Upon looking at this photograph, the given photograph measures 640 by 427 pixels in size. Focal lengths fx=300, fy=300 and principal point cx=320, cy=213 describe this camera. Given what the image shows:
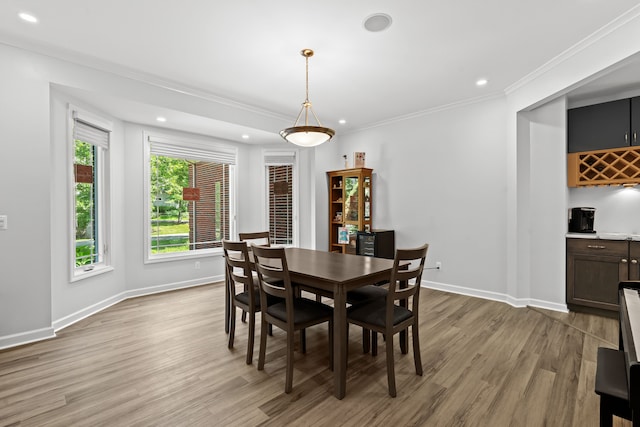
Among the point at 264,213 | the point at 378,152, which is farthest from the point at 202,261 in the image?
the point at 378,152

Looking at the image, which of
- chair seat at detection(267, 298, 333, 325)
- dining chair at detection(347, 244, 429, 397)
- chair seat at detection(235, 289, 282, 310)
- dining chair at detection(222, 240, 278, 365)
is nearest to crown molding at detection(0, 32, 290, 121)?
dining chair at detection(222, 240, 278, 365)

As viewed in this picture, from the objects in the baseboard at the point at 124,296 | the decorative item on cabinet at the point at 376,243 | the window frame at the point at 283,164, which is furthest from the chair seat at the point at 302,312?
the window frame at the point at 283,164

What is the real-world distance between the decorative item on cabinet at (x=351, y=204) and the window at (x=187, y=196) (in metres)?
1.93

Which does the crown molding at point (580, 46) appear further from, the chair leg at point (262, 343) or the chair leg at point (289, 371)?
the chair leg at point (262, 343)

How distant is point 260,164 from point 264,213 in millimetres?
903

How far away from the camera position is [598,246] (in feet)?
11.2

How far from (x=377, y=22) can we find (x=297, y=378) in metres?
2.89

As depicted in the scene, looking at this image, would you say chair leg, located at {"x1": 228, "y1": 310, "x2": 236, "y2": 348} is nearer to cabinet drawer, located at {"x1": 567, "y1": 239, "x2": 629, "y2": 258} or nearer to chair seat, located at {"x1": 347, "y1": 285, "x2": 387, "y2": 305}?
chair seat, located at {"x1": 347, "y1": 285, "x2": 387, "y2": 305}

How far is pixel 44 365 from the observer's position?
242cm

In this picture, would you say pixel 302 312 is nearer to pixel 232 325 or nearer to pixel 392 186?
pixel 232 325

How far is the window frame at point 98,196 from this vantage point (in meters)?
3.32

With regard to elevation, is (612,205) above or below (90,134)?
below

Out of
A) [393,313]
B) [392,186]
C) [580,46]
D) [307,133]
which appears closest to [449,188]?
[392,186]

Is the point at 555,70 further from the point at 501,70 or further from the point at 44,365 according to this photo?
the point at 44,365
